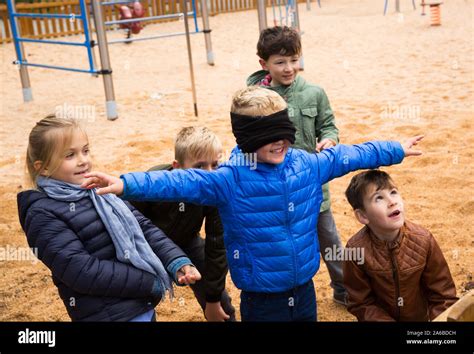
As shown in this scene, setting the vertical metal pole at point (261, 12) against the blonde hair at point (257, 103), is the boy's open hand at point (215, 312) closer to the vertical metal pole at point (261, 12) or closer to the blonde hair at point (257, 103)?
the blonde hair at point (257, 103)

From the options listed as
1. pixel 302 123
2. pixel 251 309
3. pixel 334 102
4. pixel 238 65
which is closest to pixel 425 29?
pixel 238 65

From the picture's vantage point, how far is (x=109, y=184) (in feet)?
7.40

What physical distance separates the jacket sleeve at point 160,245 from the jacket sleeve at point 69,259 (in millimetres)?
227

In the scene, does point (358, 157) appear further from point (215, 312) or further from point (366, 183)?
point (215, 312)

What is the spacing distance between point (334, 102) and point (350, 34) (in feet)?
19.0

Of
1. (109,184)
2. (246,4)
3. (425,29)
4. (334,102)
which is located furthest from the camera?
(246,4)

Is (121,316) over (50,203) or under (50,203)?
under

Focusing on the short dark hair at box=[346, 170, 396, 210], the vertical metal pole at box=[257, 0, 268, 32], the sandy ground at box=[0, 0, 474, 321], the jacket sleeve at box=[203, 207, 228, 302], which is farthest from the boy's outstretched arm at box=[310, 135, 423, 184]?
the vertical metal pole at box=[257, 0, 268, 32]

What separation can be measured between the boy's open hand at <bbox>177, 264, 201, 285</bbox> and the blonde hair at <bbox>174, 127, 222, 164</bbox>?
1.66 ft

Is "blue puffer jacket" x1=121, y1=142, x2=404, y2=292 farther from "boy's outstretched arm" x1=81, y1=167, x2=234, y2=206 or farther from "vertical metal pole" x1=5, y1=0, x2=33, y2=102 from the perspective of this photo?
"vertical metal pole" x1=5, y1=0, x2=33, y2=102

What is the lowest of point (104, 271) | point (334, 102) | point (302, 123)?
point (334, 102)

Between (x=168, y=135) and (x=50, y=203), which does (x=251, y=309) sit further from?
(x=168, y=135)

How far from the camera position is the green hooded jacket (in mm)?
3322

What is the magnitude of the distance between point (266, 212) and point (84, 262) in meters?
0.67
